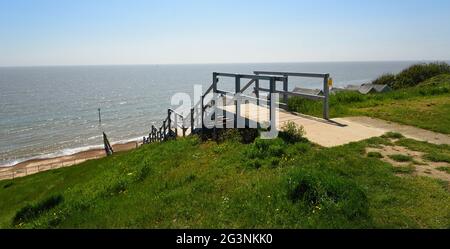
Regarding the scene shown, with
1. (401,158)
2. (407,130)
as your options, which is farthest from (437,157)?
(407,130)

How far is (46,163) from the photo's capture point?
34281 millimetres

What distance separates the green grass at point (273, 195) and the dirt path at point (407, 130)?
3.76ft

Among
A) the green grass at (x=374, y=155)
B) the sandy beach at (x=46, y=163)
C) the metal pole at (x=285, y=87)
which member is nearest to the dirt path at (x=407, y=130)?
the green grass at (x=374, y=155)

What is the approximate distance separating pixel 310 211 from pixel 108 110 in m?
67.1

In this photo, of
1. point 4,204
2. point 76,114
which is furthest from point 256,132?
point 76,114

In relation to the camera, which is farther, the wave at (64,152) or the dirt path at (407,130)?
the wave at (64,152)

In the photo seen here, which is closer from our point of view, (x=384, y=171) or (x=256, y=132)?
(x=384, y=171)

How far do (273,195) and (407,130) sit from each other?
5.74 m

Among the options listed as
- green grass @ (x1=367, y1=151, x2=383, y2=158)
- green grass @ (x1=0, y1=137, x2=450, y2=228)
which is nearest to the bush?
green grass @ (x1=0, y1=137, x2=450, y2=228)

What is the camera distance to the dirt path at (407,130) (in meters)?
8.50

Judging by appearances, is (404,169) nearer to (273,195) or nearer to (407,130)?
(273,195)

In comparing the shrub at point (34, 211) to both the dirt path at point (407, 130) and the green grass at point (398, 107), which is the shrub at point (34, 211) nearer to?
the green grass at point (398, 107)
